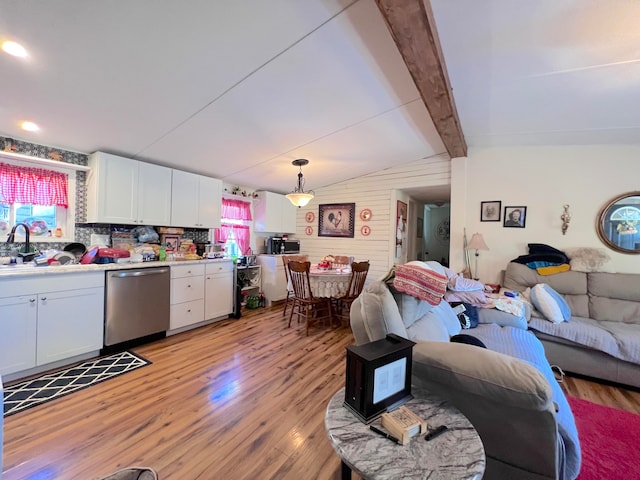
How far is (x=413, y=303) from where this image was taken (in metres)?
1.96

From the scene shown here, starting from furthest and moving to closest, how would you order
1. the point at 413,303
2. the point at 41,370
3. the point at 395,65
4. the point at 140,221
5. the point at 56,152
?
the point at 140,221 < the point at 56,152 < the point at 41,370 < the point at 395,65 < the point at 413,303

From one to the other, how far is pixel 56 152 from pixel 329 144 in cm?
307

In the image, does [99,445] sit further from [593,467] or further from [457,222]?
[457,222]

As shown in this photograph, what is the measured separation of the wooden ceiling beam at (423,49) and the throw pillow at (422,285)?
151cm

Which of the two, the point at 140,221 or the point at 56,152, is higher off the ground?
the point at 56,152

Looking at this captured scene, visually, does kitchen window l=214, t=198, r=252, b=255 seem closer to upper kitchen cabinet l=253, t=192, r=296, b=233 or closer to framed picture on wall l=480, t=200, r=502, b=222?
upper kitchen cabinet l=253, t=192, r=296, b=233

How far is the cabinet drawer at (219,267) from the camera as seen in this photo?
390cm

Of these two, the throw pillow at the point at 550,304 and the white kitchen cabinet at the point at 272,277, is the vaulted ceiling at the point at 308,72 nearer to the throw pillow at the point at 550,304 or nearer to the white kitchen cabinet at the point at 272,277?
the throw pillow at the point at 550,304

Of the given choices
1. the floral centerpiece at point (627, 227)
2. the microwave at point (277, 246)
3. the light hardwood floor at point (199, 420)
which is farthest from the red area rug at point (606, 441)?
the microwave at point (277, 246)

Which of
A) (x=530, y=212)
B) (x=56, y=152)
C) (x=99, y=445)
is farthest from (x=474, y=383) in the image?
(x=56, y=152)

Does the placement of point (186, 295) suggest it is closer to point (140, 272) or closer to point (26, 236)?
point (140, 272)

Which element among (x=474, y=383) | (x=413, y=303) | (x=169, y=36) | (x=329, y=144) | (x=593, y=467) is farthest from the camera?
(x=329, y=144)

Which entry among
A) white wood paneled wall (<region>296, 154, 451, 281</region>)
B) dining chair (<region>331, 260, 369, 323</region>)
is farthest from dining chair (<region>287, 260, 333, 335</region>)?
white wood paneled wall (<region>296, 154, 451, 281</region>)

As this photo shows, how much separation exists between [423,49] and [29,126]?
3.48 m
